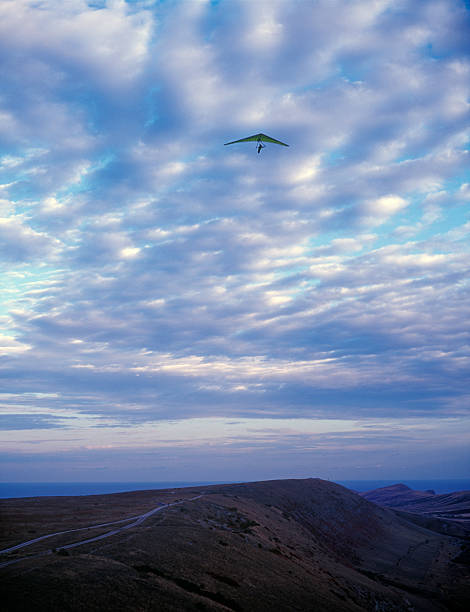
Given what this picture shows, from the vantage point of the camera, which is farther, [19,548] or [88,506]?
[88,506]

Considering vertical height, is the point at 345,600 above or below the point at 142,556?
below

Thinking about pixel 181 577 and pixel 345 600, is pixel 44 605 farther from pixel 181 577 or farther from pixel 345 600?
pixel 345 600

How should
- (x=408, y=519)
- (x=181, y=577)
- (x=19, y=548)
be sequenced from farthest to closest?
(x=408, y=519), (x=19, y=548), (x=181, y=577)

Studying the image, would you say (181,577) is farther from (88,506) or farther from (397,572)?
(397,572)

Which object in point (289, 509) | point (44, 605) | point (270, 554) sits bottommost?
point (289, 509)

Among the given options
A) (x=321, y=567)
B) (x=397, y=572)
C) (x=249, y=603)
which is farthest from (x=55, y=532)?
(x=397, y=572)

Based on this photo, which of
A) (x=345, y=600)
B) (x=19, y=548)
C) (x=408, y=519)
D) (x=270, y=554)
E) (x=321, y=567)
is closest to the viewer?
(x=19, y=548)
